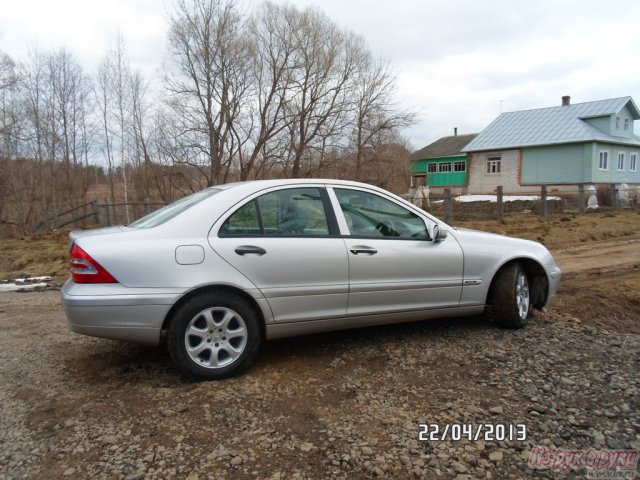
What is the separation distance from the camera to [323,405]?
2.96 metres

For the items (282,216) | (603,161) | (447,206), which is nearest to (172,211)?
(282,216)

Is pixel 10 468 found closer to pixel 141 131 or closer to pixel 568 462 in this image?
pixel 568 462

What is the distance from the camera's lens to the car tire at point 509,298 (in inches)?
168

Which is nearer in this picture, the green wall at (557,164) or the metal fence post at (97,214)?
the metal fence post at (97,214)

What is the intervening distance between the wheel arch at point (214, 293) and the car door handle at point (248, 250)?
0.92ft

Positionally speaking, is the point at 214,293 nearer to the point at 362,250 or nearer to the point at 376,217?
the point at 362,250

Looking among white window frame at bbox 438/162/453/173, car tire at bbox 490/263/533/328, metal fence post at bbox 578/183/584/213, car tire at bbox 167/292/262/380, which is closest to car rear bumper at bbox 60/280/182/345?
car tire at bbox 167/292/262/380

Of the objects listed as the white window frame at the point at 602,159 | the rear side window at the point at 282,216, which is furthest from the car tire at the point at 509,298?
the white window frame at the point at 602,159

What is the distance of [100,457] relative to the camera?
240cm

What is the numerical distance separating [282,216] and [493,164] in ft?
103

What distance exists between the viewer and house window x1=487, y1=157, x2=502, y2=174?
103ft

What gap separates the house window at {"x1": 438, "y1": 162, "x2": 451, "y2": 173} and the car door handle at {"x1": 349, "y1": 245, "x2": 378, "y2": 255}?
115 feet

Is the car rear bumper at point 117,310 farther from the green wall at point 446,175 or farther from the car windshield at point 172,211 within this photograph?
the green wall at point 446,175

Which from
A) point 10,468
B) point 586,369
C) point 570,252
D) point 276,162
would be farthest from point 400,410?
point 276,162
